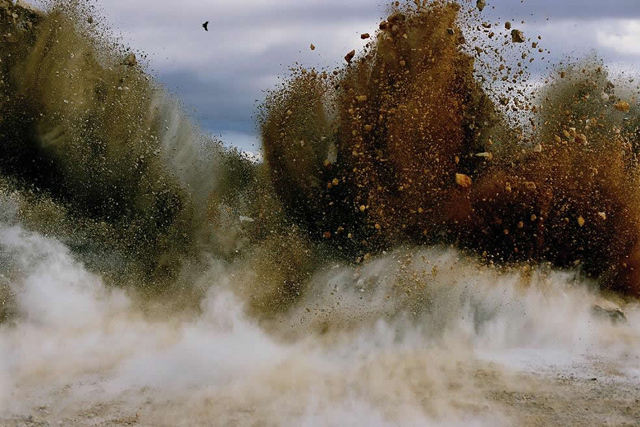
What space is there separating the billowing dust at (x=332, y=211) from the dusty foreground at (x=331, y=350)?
0.14ft

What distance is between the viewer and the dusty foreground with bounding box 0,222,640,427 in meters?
7.83

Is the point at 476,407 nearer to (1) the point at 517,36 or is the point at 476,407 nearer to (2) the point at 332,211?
(2) the point at 332,211

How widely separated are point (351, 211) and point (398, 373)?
3.03 meters

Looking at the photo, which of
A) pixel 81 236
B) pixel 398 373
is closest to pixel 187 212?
pixel 81 236

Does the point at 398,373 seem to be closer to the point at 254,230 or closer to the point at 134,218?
the point at 254,230

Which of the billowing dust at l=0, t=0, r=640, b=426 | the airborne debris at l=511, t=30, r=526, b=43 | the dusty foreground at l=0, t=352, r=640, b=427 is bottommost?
the dusty foreground at l=0, t=352, r=640, b=427

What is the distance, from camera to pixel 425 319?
992 centimetres

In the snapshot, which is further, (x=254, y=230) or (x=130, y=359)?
(x=254, y=230)

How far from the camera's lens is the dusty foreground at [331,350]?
7.83 metres

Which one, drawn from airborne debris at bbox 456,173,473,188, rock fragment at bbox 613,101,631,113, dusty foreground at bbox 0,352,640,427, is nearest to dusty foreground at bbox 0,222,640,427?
dusty foreground at bbox 0,352,640,427

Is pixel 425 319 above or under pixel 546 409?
above

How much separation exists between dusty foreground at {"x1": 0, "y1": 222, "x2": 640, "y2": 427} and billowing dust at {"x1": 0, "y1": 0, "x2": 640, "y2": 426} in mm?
42

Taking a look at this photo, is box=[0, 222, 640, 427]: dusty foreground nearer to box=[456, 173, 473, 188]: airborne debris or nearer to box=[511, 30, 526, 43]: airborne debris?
box=[456, 173, 473, 188]: airborne debris

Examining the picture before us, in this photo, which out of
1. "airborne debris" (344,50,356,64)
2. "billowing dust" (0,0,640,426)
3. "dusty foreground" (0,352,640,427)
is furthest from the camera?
"airborne debris" (344,50,356,64)
